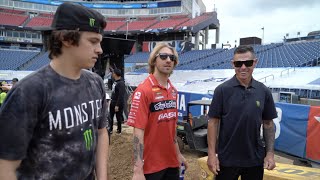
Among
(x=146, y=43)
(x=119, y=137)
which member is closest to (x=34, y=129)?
(x=119, y=137)

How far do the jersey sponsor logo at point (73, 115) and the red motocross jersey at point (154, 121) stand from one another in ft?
3.16

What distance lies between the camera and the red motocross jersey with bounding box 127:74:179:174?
270 cm

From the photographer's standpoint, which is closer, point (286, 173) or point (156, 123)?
point (156, 123)

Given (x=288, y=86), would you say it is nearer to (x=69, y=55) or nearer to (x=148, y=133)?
(x=148, y=133)

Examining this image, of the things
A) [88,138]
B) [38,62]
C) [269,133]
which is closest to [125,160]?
[269,133]

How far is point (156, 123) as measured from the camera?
2.79m

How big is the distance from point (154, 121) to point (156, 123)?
0.03 meters

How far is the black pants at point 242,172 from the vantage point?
9.73 ft

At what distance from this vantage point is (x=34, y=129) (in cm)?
142

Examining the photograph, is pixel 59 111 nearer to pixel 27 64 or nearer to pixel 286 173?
pixel 286 173

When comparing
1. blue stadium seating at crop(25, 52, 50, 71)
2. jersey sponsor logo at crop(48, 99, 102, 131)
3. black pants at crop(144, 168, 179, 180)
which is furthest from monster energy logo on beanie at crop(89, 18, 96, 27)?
blue stadium seating at crop(25, 52, 50, 71)

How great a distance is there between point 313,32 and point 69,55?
41858mm

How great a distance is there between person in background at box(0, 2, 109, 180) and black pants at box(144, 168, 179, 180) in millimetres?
1134

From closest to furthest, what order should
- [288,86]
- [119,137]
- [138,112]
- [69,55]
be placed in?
[69,55] < [138,112] < [119,137] < [288,86]
